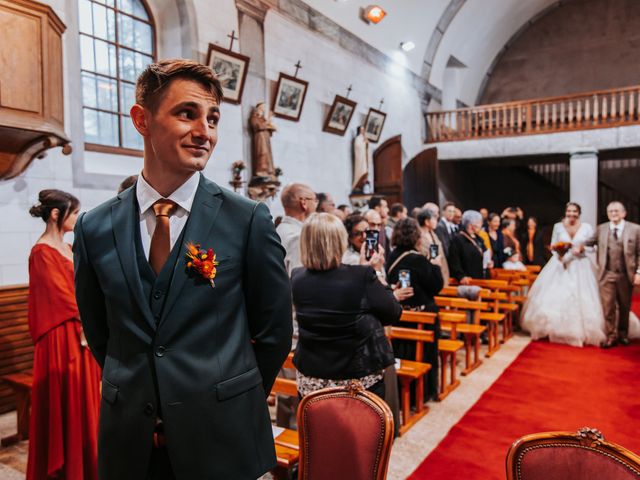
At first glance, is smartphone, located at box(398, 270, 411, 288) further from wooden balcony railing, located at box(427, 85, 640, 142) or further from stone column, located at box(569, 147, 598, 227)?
wooden balcony railing, located at box(427, 85, 640, 142)

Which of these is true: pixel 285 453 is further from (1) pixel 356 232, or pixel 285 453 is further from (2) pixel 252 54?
(2) pixel 252 54

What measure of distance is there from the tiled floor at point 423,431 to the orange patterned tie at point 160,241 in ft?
8.51

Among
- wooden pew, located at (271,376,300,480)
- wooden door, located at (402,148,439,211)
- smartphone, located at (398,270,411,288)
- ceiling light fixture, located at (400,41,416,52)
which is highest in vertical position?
ceiling light fixture, located at (400,41,416,52)

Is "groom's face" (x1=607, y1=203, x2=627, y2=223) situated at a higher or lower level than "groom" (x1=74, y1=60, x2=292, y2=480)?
higher

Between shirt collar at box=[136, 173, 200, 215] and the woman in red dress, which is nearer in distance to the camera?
shirt collar at box=[136, 173, 200, 215]

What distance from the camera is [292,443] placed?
285cm

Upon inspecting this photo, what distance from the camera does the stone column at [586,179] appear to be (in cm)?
1268

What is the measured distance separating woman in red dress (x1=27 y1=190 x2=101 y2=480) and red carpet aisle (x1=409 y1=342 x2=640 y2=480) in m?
2.08

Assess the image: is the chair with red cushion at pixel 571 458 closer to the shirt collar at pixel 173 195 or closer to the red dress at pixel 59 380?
the shirt collar at pixel 173 195

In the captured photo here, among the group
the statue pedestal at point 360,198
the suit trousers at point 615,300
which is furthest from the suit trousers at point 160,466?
the statue pedestal at point 360,198

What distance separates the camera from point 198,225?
4.58 ft

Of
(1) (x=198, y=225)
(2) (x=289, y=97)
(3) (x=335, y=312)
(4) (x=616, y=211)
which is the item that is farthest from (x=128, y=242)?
(2) (x=289, y=97)

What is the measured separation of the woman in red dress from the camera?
3016 mm

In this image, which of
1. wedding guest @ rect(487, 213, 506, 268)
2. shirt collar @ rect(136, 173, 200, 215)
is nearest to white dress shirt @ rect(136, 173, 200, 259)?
shirt collar @ rect(136, 173, 200, 215)
